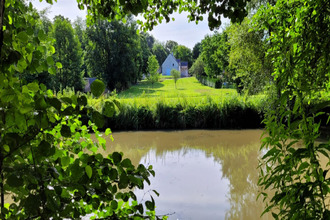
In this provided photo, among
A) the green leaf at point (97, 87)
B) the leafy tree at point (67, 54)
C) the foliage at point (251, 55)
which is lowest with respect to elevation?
→ the green leaf at point (97, 87)

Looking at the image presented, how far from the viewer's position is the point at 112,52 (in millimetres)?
29312

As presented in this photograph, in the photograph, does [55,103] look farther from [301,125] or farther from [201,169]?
[201,169]

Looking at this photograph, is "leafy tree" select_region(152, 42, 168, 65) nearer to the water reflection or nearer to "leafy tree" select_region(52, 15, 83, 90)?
"leafy tree" select_region(52, 15, 83, 90)

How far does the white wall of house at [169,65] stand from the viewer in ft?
194

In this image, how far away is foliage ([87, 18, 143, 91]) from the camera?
97.0ft

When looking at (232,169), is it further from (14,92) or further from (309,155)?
(14,92)

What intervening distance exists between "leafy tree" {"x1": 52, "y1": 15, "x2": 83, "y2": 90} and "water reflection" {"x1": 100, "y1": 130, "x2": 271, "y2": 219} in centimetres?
1425

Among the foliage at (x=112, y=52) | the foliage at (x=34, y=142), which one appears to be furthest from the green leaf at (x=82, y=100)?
the foliage at (x=112, y=52)

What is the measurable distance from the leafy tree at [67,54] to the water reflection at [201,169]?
14.3m

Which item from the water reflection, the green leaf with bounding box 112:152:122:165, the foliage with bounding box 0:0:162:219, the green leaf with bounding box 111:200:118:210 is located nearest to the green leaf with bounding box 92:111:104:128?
the foliage with bounding box 0:0:162:219

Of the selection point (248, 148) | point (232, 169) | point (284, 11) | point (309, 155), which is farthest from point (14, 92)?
point (248, 148)

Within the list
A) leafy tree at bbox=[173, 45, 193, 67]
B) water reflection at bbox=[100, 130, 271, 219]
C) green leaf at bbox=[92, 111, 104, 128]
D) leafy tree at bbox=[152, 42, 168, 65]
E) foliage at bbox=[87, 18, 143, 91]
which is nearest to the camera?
green leaf at bbox=[92, 111, 104, 128]

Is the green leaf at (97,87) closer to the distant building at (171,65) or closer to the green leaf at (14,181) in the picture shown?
the green leaf at (14,181)

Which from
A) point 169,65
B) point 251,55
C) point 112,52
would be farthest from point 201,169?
point 169,65
